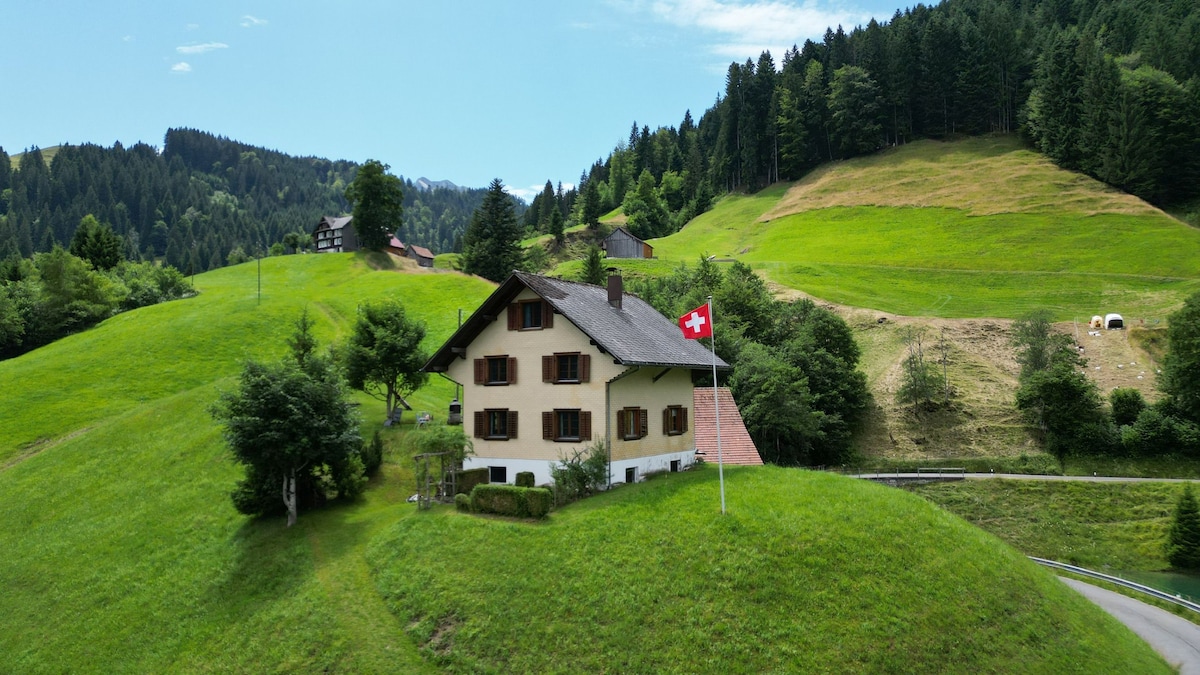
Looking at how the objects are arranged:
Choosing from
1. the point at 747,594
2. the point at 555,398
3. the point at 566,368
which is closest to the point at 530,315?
the point at 566,368

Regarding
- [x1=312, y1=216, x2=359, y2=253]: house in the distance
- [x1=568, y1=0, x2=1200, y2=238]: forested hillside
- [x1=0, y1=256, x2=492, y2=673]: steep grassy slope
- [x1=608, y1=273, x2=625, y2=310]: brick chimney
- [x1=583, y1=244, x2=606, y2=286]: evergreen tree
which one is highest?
[x1=568, y1=0, x2=1200, y2=238]: forested hillside

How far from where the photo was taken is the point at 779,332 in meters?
67.1

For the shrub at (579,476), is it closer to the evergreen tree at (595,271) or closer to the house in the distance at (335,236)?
the evergreen tree at (595,271)

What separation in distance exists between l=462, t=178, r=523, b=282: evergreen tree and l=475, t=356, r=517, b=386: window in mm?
60121

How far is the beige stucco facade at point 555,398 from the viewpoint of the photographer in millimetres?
31609

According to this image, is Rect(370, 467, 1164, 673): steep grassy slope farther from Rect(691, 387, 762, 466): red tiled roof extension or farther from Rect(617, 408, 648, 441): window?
Rect(691, 387, 762, 466): red tiled roof extension

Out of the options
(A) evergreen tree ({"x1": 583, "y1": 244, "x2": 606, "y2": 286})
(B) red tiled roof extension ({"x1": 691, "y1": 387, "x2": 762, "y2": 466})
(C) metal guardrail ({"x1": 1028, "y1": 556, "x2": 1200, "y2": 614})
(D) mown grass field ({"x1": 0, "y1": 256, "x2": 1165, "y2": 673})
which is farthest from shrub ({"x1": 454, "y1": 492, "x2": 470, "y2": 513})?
(A) evergreen tree ({"x1": 583, "y1": 244, "x2": 606, "y2": 286})

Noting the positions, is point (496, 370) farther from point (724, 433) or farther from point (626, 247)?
point (626, 247)

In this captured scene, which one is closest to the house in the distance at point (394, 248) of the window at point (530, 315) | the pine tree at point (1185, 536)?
the window at point (530, 315)

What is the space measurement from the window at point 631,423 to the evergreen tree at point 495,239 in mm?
63806

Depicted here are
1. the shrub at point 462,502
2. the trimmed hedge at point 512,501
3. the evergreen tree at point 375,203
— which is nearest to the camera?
the trimmed hedge at point 512,501

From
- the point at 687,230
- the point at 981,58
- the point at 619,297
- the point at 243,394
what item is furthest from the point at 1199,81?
the point at 243,394

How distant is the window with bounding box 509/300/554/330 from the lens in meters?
33.4

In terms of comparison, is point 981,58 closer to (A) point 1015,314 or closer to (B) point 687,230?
(B) point 687,230
